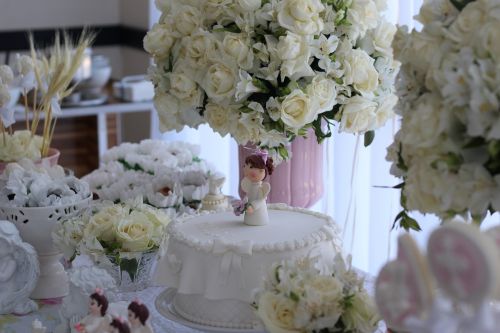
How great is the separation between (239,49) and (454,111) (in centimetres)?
53

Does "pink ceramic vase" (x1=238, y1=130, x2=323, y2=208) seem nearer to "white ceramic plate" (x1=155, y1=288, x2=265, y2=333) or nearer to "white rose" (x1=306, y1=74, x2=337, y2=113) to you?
"white rose" (x1=306, y1=74, x2=337, y2=113)

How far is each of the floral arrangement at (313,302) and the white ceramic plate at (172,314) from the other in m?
0.16

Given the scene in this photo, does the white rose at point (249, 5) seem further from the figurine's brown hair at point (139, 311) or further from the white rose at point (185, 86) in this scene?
the figurine's brown hair at point (139, 311)

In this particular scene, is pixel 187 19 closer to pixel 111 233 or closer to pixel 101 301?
pixel 111 233

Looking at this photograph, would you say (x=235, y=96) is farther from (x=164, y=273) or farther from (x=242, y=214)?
(x=164, y=273)

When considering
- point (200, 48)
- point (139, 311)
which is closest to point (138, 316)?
point (139, 311)

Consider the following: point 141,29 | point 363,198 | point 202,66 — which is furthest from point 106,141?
point 202,66

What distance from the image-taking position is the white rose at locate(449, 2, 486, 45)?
923mm

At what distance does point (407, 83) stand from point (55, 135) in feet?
11.3

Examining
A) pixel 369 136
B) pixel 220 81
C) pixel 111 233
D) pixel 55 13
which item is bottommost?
pixel 111 233

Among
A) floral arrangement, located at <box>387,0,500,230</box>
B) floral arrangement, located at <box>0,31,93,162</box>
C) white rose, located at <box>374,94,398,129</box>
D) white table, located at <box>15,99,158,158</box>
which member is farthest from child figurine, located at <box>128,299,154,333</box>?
white table, located at <box>15,99,158,158</box>

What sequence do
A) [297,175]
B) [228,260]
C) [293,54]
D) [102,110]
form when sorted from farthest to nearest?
[102,110] → [297,175] → [293,54] → [228,260]

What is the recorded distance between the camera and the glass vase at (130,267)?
1.39m

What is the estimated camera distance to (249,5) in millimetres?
1374
